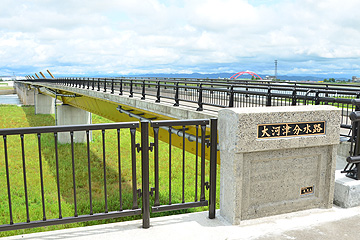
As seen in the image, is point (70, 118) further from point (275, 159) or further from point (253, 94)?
point (275, 159)

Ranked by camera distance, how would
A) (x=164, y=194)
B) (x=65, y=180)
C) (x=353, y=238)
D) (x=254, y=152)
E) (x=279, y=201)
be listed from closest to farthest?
1. (x=353, y=238)
2. (x=254, y=152)
3. (x=279, y=201)
4. (x=164, y=194)
5. (x=65, y=180)

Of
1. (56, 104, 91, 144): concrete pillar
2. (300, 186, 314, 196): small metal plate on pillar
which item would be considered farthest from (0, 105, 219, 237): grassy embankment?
(300, 186, 314, 196): small metal plate on pillar

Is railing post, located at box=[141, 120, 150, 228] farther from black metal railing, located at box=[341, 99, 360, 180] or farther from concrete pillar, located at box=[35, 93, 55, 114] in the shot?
concrete pillar, located at box=[35, 93, 55, 114]

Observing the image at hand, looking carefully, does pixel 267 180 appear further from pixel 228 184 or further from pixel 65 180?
pixel 65 180

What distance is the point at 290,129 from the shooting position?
14.3 ft

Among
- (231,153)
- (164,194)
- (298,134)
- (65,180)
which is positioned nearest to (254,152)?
(231,153)

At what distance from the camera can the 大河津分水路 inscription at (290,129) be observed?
422 centimetres

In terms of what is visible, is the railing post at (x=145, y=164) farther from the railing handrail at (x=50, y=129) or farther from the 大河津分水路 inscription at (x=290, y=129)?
the 大河津分水路 inscription at (x=290, y=129)

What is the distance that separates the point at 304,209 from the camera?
4.78 meters

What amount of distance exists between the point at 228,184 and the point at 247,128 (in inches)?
31.9

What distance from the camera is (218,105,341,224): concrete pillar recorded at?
4152mm

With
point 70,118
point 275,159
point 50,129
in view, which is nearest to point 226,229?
point 275,159

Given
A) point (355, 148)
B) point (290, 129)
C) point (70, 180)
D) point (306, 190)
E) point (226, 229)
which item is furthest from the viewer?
point (70, 180)

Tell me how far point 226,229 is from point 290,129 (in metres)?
1.53
